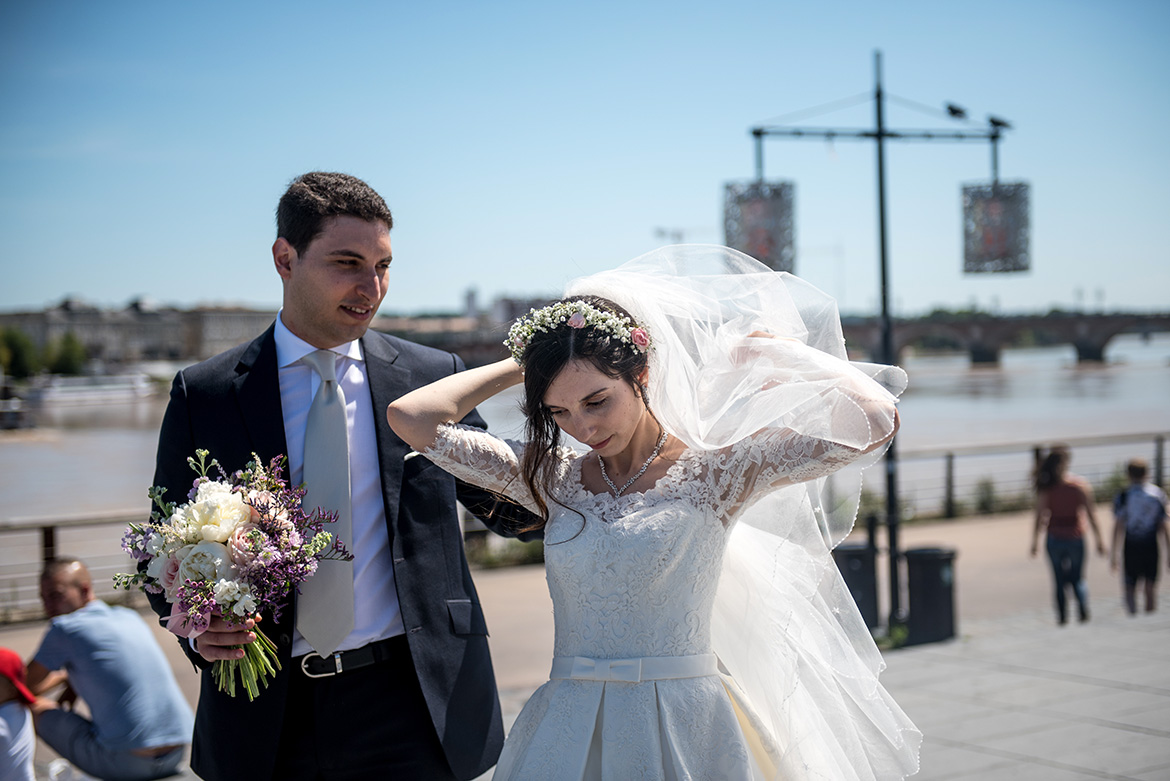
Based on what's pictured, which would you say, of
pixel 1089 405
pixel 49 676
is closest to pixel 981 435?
pixel 1089 405

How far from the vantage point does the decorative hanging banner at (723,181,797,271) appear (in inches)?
330

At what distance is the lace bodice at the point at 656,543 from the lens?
2.05 meters

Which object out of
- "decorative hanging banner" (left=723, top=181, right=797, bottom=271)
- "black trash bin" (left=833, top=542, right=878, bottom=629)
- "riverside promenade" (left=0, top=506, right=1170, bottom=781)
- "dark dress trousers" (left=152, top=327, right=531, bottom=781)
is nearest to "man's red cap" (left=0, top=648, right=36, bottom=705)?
"riverside promenade" (left=0, top=506, right=1170, bottom=781)

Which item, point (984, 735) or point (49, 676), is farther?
point (984, 735)

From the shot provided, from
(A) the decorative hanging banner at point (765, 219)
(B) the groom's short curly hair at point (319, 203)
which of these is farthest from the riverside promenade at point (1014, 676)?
(A) the decorative hanging banner at point (765, 219)

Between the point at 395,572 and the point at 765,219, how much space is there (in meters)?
6.87

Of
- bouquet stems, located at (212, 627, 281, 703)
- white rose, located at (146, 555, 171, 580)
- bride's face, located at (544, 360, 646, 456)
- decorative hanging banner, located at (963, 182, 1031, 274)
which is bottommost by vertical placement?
bouquet stems, located at (212, 627, 281, 703)

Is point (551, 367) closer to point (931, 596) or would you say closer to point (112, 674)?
point (112, 674)

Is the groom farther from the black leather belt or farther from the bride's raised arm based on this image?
the bride's raised arm

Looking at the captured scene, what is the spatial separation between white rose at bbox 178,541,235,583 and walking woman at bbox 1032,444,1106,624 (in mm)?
7197

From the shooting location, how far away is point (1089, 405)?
119ft

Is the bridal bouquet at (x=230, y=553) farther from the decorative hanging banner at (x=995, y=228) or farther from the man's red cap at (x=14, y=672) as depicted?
the decorative hanging banner at (x=995, y=228)

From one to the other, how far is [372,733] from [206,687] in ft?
1.34

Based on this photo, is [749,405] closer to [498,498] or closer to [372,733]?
[498,498]
